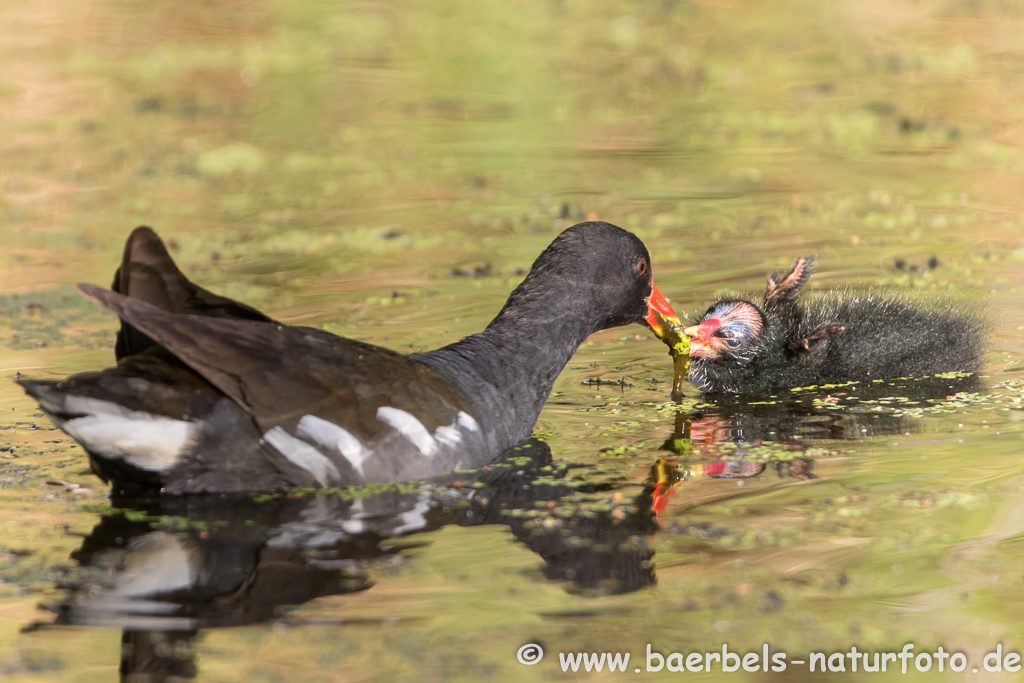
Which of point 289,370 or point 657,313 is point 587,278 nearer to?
point 657,313

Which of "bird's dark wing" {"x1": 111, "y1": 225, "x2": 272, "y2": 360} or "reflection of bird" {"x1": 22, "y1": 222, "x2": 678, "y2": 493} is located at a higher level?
"bird's dark wing" {"x1": 111, "y1": 225, "x2": 272, "y2": 360}

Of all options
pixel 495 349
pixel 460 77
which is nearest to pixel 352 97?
pixel 460 77

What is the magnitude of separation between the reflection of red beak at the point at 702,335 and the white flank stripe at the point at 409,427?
73.0 inches

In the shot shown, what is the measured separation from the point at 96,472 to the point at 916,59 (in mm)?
10707

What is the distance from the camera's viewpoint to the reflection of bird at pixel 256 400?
181 inches

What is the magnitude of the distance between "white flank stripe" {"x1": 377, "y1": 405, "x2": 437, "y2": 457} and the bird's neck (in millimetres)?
335

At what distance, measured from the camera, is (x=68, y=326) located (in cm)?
743

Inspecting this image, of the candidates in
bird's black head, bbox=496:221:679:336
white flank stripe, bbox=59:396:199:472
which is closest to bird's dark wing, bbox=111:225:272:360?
white flank stripe, bbox=59:396:199:472

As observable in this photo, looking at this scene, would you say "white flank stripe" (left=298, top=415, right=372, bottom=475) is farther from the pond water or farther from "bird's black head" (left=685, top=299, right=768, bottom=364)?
"bird's black head" (left=685, top=299, right=768, bottom=364)

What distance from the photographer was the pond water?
3887mm

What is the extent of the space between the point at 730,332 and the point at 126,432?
9.84 feet

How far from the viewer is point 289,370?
4.68m

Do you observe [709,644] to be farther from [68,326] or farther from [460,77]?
[460,77]
